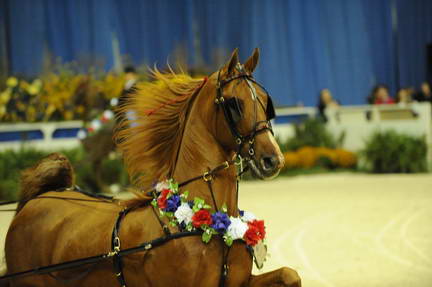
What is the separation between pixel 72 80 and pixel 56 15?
321cm

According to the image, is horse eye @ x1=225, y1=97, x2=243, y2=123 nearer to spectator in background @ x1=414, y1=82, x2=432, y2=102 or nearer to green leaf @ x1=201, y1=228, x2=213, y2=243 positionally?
green leaf @ x1=201, y1=228, x2=213, y2=243

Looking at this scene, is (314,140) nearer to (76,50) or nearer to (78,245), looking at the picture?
(76,50)

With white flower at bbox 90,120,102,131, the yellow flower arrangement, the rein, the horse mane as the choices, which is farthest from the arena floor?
white flower at bbox 90,120,102,131

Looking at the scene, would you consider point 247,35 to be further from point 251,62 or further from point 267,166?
point 267,166

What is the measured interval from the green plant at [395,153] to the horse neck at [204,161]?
364 inches

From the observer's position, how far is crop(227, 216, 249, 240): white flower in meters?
2.76

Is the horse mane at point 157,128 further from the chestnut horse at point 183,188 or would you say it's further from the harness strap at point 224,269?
the harness strap at point 224,269

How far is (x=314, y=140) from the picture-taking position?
Result: 13391 mm

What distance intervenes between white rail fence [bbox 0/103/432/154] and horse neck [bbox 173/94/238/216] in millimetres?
7514

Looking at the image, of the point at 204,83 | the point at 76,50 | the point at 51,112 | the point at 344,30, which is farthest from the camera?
the point at 344,30

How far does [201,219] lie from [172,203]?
0.19 meters

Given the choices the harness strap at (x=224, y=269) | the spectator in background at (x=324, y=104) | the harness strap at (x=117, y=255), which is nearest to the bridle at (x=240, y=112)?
the harness strap at (x=224, y=269)

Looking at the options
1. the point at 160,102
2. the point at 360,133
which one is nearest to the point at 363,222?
the point at 160,102

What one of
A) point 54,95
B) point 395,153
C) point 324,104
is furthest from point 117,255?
point 324,104
